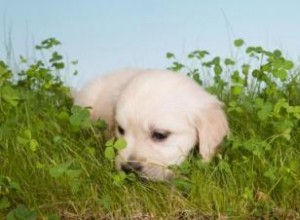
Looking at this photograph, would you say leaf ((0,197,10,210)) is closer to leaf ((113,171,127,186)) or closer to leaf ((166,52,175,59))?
leaf ((113,171,127,186))

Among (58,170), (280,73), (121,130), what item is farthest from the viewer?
(280,73)

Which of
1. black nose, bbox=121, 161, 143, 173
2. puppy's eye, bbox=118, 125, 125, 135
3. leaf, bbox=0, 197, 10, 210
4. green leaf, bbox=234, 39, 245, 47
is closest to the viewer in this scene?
leaf, bbox=0, 197, 10, 210

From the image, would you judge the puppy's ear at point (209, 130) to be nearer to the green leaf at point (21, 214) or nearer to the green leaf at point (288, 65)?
the green leaf at point (288, 65)

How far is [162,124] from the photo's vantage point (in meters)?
5.07

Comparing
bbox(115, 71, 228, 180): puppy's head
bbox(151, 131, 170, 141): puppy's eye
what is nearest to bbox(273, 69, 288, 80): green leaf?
bbox(115, 71, 228, 180): puppy's head

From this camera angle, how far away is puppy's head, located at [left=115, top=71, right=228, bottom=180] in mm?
5023

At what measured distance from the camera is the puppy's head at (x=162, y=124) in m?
5.02

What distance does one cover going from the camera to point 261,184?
5.02 meters

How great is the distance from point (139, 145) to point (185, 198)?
1.66 feet

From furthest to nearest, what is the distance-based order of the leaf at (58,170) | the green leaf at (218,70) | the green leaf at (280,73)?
the green leaf at (218,70)
the green leaf at (280,73)
the leaf at (58,170)

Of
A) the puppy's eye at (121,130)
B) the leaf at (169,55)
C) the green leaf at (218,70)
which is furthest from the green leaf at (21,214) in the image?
the leaf at (169,55)

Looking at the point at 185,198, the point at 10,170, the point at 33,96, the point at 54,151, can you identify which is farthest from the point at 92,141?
the point at 33,96

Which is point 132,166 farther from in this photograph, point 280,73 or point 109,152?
point 280,73

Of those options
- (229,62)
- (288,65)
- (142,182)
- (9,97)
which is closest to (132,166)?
(142,182)
